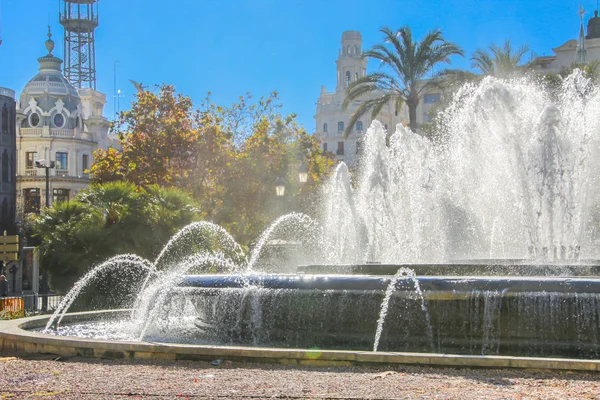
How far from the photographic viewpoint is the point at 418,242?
21.1 m

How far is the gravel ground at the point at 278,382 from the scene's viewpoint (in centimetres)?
680

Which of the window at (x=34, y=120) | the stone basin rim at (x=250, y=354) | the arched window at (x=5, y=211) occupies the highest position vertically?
the window at (x=34, y=120)

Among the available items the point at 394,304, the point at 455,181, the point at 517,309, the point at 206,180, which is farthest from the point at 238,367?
the point at 206,180

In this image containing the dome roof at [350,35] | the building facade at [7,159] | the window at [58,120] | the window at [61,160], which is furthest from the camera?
the dome roof at [350,35]

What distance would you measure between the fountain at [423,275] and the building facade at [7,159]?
31.0m

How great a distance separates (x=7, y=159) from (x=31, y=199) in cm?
1262

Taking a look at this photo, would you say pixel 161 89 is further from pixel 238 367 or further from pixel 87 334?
pixel 238 367

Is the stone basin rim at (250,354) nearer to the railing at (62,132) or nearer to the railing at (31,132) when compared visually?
the railing at (31,132)

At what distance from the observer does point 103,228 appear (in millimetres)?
19953

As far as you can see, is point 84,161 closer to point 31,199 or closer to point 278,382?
point 31,199

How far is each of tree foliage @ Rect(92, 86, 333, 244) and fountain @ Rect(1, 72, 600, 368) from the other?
8849mm

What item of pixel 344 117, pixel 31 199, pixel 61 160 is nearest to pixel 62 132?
pixel 61 160

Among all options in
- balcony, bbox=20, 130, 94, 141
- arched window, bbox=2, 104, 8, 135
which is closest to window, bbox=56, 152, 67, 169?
balcony, bbox=20, 130, 94, 141

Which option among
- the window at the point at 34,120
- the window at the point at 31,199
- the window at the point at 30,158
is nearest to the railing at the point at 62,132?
the window at the point at 34,120
